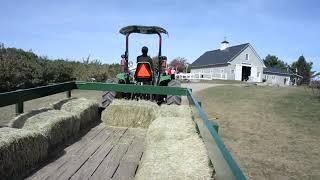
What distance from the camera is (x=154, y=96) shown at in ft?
29.9

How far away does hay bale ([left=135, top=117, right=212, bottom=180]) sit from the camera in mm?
3113

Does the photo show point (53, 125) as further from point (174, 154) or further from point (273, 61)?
point (273, 61)

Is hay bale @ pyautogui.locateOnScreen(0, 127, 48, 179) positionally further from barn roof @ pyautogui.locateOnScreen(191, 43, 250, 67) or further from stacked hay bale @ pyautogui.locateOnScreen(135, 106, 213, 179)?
barn roof @ pyautogui.locateOnScreen(191, 43, 250, 67)

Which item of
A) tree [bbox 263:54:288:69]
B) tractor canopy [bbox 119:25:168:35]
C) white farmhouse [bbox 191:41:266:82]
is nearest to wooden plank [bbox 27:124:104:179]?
tractor canopy [bbox 119:25:168:35]

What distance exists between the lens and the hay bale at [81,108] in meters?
5.90

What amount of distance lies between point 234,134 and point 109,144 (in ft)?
23.6

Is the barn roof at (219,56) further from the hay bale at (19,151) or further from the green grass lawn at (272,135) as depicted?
the hay bale at (19,151)

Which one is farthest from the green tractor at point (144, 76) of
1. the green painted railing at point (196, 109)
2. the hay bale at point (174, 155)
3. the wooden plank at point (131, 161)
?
the hay bale at point (174, 155)

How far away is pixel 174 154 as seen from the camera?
359 cm

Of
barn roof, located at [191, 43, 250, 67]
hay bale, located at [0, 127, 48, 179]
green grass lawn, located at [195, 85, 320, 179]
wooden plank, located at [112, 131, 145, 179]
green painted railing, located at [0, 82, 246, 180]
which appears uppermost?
barn roof, located at [191, 43, 250, 67]

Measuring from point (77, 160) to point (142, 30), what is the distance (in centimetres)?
668

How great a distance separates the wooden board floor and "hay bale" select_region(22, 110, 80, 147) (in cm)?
18

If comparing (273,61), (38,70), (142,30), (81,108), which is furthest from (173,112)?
(273,61)

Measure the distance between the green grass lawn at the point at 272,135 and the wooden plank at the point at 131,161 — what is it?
3.32 m
